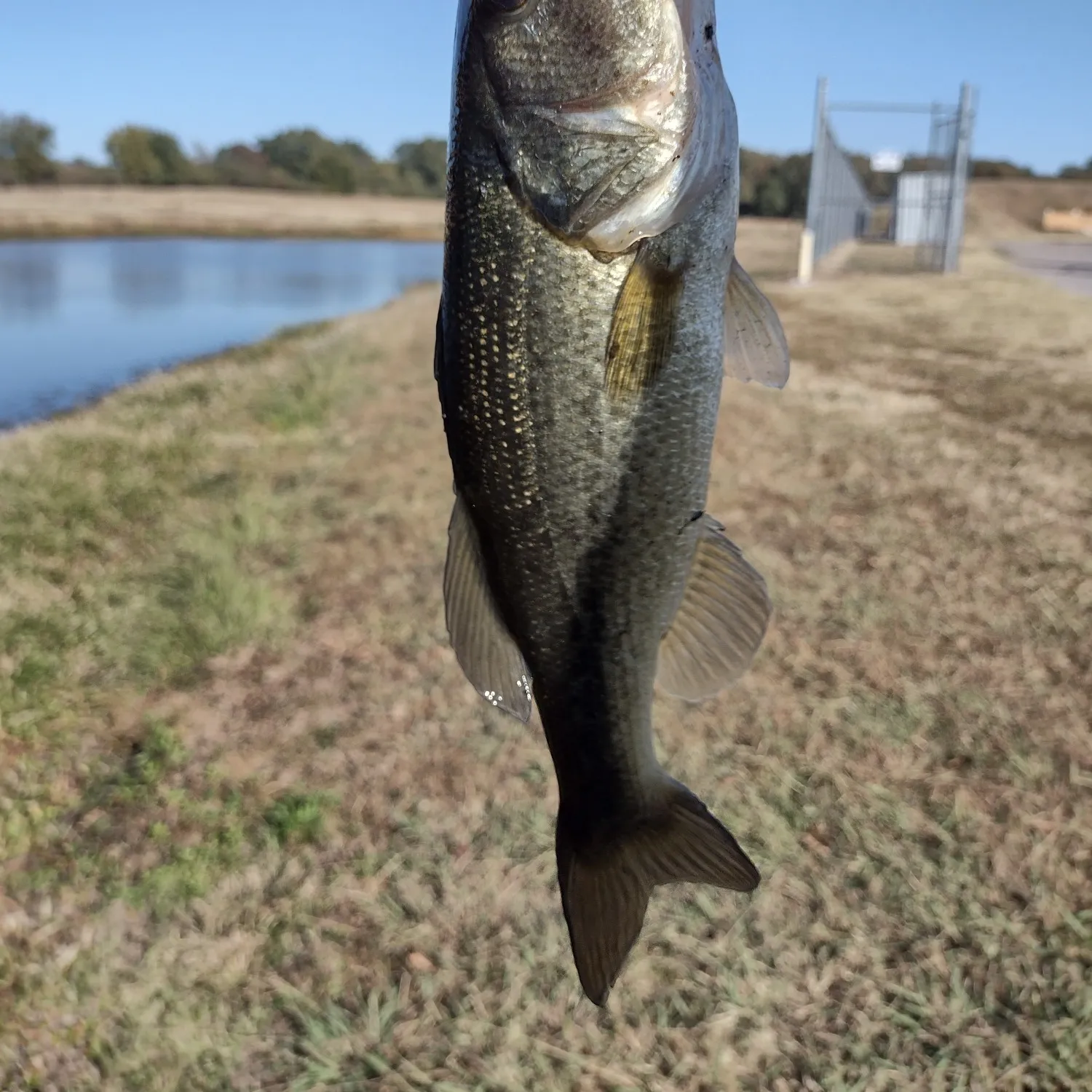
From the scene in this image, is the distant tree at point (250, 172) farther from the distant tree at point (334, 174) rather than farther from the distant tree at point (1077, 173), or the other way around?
the distant tree at point (1077, 173)

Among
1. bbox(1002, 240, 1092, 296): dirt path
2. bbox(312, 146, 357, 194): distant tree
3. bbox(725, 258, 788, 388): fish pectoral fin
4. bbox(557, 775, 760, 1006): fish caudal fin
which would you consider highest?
bbox(312, 146, 357, 194): distant tree

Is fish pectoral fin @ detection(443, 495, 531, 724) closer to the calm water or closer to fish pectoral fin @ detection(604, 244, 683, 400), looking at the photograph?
fish pectoral fin @ detection(604, 244, 683, 400)

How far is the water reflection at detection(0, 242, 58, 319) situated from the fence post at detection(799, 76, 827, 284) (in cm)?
1597

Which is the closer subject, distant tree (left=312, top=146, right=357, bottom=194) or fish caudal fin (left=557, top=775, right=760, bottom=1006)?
fish caudal fin (left=557, top=775, right=760, bottom=1006)

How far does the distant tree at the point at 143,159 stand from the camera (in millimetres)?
66000

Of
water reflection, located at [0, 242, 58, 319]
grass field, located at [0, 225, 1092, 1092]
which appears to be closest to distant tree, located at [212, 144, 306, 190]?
water reflection, located at [0, 242, 58, 319]

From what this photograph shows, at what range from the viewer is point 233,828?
3.01 metres

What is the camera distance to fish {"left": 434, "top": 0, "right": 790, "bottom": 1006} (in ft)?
3.98

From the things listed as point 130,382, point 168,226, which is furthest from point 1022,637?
point 168,226

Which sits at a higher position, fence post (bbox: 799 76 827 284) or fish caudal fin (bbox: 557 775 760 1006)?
fence post (bbox: 799 76 827 284)

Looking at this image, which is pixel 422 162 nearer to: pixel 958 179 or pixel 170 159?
pixel 170 159

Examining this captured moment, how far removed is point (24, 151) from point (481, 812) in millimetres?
73429

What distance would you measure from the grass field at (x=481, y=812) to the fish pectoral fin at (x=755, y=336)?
5.47ft

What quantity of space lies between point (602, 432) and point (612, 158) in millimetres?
355
